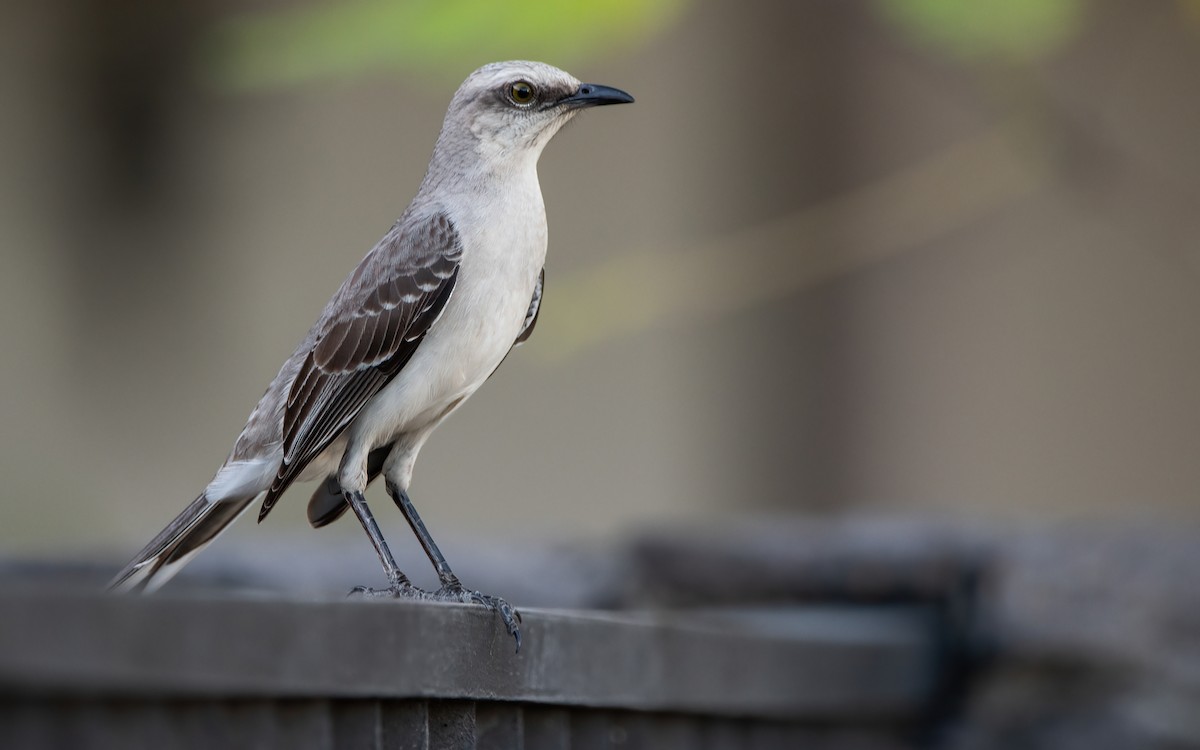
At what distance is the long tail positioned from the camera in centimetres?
273

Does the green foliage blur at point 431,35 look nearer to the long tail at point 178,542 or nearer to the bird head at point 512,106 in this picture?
the bird head at point 512,106

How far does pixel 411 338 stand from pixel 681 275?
3.52m

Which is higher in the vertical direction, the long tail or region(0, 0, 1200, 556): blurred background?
region(0, 0, 1200, 556): blurred background

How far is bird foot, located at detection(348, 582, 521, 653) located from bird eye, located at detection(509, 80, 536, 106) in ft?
3.37

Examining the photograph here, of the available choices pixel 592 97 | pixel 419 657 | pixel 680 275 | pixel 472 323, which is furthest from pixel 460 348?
pixel 680 275

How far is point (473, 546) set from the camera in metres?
4.21

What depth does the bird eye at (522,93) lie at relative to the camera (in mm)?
3010

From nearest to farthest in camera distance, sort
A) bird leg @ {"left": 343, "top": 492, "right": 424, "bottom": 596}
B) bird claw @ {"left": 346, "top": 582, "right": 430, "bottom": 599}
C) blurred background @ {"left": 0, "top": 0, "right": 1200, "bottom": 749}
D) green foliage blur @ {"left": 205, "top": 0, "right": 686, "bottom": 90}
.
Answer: bird claw @ {"left": 346, "top": 582, "right": 430, "bottom": 599} → bird leg @ {"left": 343, "top": 492, "right": 424, "bottom": 596} → green foliage blur @ {"left": 205, "top": 0, "right": 686, "bottom": 90} → blurred background @ {"left": 0, "top": 0, "right": 1200, "bottom": 749}

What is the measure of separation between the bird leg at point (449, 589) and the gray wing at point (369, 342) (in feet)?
0.76

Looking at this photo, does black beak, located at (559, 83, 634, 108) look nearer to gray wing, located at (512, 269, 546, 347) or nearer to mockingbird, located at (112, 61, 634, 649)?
mockingbird, located at (112, 61, 634, 649)

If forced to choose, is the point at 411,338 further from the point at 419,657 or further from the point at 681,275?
the point at 681,275

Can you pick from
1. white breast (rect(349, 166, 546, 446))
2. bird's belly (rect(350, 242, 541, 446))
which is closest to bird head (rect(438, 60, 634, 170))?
white breast (rect(349, 166, 546, 446))

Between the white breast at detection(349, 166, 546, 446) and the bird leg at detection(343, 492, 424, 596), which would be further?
the white breast at detection(349, 166, 546, 446)

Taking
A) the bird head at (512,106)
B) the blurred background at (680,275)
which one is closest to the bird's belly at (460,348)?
the bird head at (512,106)
